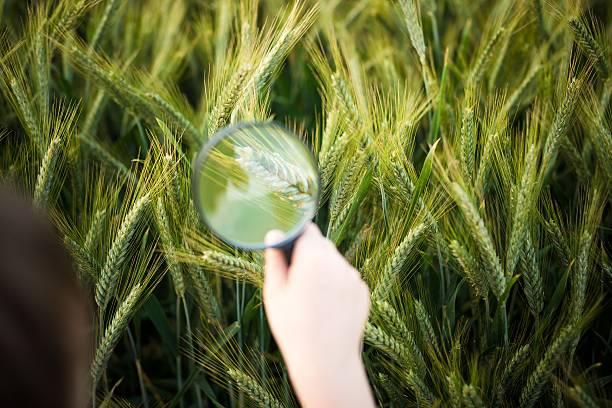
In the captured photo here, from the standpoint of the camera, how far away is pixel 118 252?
0.95m

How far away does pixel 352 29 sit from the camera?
179cm

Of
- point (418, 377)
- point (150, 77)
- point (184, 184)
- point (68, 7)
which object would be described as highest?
point (68, 7)

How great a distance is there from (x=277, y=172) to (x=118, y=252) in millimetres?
368

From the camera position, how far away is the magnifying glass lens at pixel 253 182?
71cm

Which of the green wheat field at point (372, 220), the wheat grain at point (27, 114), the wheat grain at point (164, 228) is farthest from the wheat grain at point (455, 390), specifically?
the wheat grain at point (27, 114)

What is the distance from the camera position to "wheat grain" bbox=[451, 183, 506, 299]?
91cm

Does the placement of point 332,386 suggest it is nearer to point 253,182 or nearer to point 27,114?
point 253,182

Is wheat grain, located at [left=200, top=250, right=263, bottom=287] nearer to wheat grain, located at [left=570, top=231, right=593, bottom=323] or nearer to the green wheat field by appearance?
the green wheat field

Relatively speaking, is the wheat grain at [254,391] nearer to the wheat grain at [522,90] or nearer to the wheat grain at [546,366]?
the wheat grain at [546,366]

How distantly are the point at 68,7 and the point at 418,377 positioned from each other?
105cm

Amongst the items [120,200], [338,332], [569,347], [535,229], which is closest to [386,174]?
[535,229]

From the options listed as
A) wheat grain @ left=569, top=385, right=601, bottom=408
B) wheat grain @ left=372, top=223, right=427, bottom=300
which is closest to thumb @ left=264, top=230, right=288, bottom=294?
wheat grain @ left=372, top=223, right=427, bottom=300

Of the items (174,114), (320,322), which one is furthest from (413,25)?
(320,322)

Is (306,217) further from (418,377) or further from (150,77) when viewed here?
(150,77)
